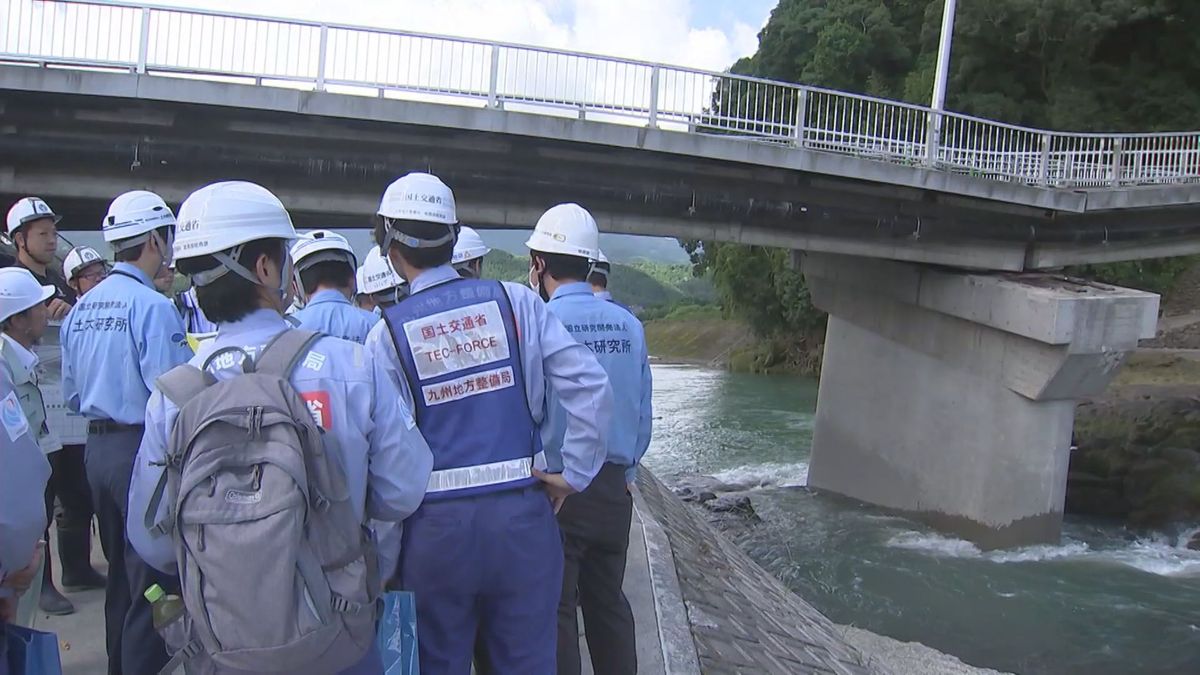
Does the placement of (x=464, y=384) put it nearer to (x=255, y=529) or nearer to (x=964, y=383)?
(x=255, y=529)

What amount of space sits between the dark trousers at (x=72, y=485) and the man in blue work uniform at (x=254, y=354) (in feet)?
11.1

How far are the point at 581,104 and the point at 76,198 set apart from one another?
6905mm

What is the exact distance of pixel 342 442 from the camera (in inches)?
96.1

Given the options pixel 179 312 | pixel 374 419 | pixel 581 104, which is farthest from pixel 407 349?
pixel 581 104

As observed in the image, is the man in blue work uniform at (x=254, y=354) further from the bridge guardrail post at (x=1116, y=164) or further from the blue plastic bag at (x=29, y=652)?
the bridge guardrail post at (x=1116, y=164)

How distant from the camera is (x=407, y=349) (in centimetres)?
298

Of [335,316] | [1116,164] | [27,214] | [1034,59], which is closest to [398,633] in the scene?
[335,316]

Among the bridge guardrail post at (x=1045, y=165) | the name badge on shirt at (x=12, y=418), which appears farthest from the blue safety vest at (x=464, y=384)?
the bridge guardrail post at (x=1045, y=165)

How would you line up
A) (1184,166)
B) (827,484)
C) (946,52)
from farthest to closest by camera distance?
(827,484) → (946,52) → (1184,166)

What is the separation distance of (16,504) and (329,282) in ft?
7.65

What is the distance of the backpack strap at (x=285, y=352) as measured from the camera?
7.70 feet

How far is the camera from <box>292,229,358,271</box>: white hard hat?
469 cm

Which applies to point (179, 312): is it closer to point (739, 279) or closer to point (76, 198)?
point (76, 198)

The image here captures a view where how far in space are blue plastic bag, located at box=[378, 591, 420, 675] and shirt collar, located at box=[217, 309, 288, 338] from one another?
865mm
